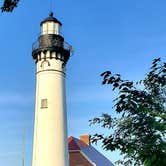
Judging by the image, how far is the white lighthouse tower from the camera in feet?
89.3

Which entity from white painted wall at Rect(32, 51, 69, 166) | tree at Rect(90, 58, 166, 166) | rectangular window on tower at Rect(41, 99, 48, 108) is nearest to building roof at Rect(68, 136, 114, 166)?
white painted wall at Rect(32, 51, 69, 166)

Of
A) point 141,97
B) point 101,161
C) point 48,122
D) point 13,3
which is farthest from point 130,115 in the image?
point 101,161

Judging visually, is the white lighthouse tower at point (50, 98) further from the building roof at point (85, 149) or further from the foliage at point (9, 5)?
the foliage at point (9, 5)

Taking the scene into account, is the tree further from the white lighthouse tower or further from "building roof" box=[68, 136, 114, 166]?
"building roof" box=[68, 136, 114, 166]

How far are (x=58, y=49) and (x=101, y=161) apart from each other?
24.1 m

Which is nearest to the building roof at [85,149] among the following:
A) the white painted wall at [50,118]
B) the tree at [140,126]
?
the white painted wall at [50,118]

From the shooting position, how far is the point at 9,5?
21.9 ft

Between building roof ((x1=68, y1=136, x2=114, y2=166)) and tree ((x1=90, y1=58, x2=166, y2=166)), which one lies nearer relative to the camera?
tree ((x1=90, y1=58, x2=166, y2=166))

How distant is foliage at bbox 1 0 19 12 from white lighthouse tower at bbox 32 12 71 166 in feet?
69.7

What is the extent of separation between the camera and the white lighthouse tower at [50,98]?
2722 centimetres

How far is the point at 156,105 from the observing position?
661cm

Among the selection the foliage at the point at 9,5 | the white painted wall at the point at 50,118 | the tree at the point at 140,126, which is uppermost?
the white painted wall at the point at 50,118

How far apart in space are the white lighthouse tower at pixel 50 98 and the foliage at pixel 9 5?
21.2m

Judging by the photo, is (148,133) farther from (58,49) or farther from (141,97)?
(58,49)
